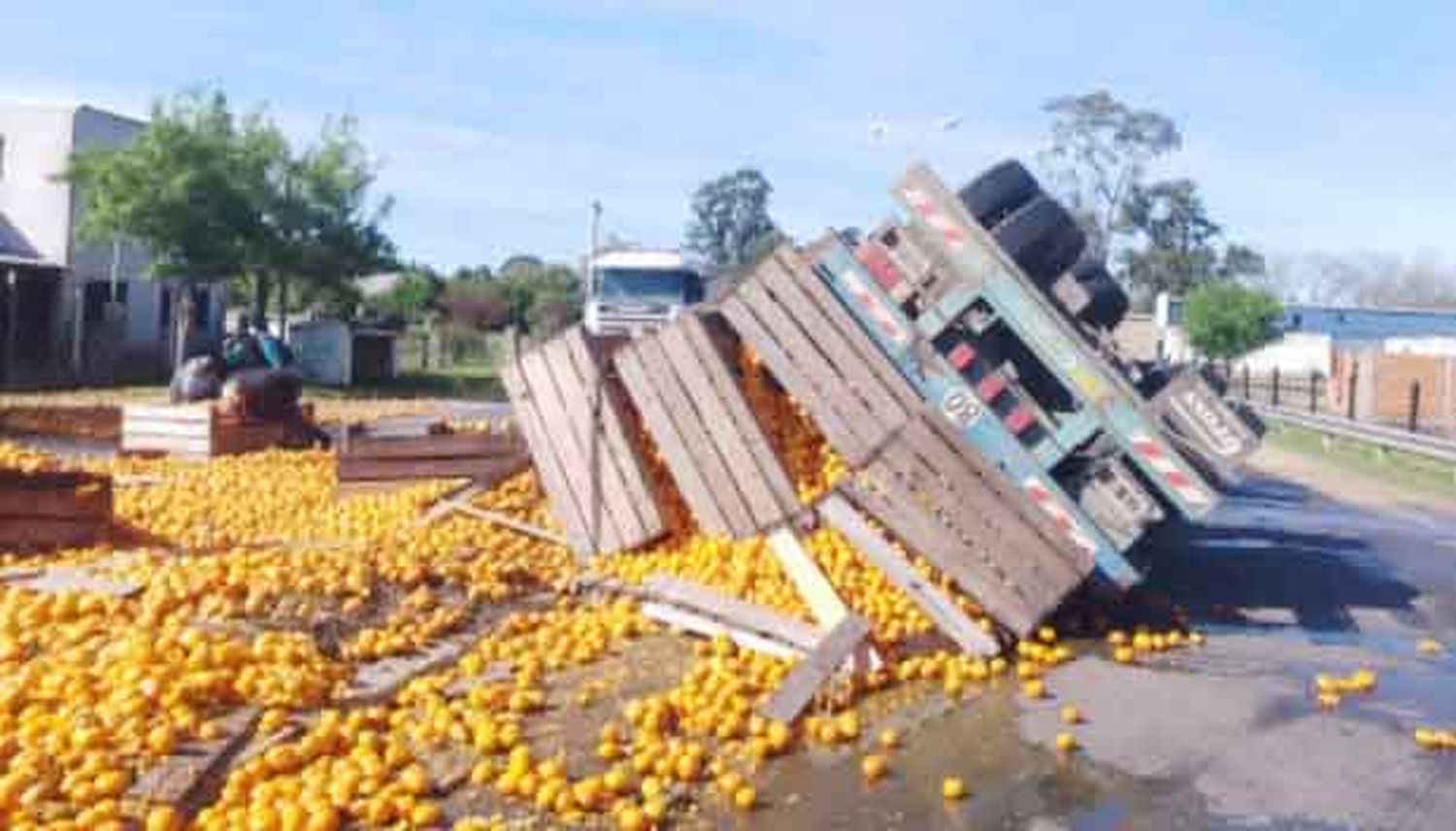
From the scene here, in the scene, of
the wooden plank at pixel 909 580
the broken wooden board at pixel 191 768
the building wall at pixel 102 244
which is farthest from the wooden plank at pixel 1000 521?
the building wall at pixel 102 244

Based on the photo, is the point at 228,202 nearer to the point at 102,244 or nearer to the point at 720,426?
the point at 102,244

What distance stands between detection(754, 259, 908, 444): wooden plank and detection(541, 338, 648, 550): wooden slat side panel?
1510mm

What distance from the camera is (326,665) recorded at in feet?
19.9

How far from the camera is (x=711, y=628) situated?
7.08m

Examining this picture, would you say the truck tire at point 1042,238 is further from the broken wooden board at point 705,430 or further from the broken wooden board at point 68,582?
the broken wooden board at point 68,582

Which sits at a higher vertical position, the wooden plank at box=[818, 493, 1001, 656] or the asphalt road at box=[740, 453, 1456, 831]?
the wooden plank at box=[818, 493, 1001, 656]

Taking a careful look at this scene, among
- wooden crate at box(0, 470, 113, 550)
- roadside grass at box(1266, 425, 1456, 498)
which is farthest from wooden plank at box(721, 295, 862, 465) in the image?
roadside grass at box(1266, 425, 1456, 498)

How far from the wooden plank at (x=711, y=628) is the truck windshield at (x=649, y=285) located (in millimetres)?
26517

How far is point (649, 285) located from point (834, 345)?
2592 centimetres

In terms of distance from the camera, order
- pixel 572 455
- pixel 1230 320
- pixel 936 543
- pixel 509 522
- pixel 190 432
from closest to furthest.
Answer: pixel 936 543, pixel 572 455, pixel 509 522, pixel 190 432, pixel 1230 320

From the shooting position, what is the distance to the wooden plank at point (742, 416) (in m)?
8.02

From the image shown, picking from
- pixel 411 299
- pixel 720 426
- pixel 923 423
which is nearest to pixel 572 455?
pixel 720 426

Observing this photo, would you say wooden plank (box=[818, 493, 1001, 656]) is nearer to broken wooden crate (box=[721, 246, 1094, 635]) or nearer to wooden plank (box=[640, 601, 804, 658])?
broken wooden crate (box=[721, 246, 1094, 635])

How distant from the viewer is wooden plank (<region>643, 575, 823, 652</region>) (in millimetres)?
6648
